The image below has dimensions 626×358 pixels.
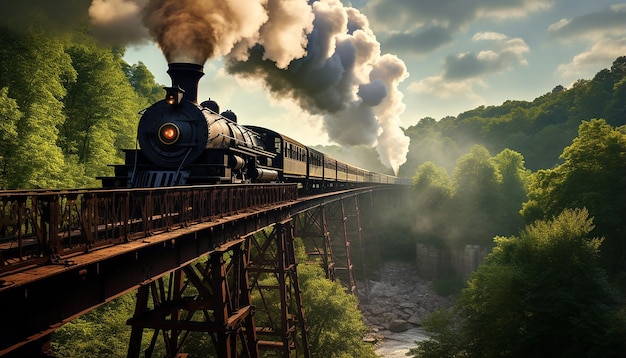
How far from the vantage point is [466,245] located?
3728 centimetres

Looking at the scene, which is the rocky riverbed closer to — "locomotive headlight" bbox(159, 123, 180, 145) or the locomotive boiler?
the locomotive boiler

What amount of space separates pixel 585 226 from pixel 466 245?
897 inches

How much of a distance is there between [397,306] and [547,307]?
1919 cm

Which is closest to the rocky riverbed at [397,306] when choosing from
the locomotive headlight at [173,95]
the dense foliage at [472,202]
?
the dense foliage at [472,202]

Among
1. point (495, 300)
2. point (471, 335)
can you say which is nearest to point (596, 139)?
point (495, 300)

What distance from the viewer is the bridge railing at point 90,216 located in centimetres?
394

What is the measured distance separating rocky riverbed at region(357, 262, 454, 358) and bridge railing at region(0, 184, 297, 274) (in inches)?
771

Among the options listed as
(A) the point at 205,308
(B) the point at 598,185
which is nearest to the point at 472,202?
(B) the point at 598,185

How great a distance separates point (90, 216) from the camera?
458 centimetres

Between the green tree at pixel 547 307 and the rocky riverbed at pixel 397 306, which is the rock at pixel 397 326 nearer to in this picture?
the rocky riverbed at pixel 397 306

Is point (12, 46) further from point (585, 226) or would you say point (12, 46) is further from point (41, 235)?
point (585, 226)

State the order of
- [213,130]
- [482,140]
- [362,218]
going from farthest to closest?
[482,140] → [362,218] → [213,130]

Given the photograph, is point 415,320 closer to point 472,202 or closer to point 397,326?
point 397,326

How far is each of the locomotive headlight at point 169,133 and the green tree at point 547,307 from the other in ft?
41.4
